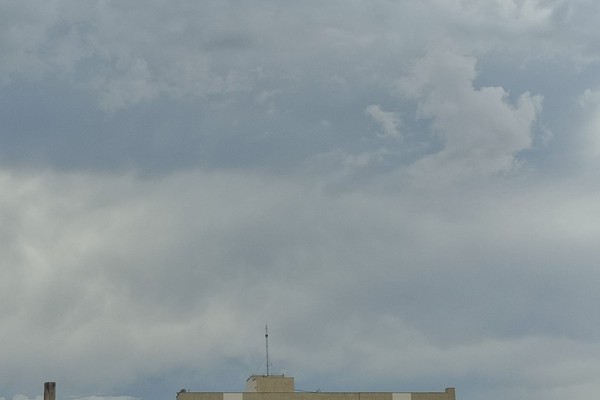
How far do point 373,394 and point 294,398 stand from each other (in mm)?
9097

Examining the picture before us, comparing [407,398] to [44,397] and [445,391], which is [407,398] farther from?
[44,397]

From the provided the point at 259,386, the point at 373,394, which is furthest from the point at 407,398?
the point at 259,386

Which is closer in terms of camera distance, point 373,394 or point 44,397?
point 44,397

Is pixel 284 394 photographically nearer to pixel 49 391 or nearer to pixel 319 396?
pixel 319 396

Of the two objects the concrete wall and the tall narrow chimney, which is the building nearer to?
the concrete wall

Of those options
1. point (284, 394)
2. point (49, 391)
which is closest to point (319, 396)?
point (284, 394)

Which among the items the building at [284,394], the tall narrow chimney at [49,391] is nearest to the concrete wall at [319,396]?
the building at [284,394]

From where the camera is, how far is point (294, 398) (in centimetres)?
17938

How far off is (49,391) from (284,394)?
27.3 m

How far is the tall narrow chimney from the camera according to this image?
549ft

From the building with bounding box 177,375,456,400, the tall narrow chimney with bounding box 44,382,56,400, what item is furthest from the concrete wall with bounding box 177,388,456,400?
the tall narrow chimney with bounding box 44,382,56,400

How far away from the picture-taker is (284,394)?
180 meters

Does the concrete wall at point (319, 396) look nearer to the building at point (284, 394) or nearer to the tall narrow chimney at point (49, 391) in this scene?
the building at point (284, 394)

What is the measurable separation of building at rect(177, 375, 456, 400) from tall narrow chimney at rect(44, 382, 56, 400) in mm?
14874
